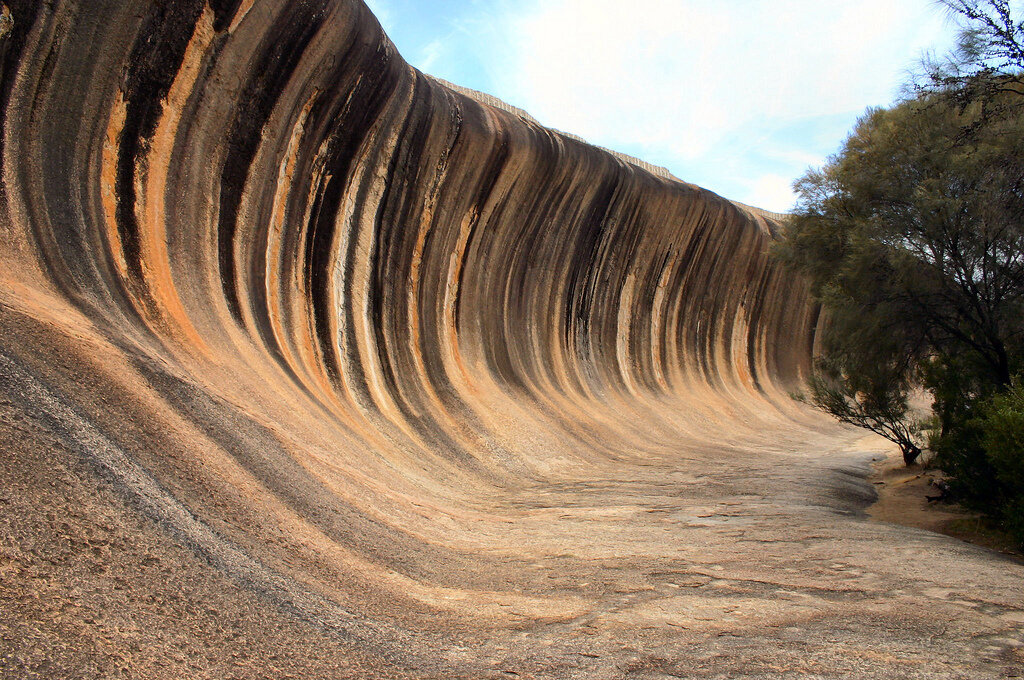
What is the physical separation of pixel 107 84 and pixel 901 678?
7.49 m

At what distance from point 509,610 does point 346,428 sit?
12.5ft

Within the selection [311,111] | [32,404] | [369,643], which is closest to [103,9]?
[311,111]

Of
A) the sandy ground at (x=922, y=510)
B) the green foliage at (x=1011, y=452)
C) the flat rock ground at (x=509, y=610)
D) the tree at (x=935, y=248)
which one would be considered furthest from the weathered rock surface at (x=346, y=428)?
the tree at (x=935, y=248)

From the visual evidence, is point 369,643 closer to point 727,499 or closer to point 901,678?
point 901,678

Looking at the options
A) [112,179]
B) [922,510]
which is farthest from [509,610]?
[922,510]

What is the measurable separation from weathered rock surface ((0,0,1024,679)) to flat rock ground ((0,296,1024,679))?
18 millimetres

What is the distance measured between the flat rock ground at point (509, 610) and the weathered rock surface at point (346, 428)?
2cm

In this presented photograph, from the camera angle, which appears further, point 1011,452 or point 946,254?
point 946,254

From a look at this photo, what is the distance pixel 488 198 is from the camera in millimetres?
12359

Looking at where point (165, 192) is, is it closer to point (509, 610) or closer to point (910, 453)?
point (509, 610)

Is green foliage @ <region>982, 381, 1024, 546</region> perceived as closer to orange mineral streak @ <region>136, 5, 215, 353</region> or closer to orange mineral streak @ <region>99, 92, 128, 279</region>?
orange mineral streak @ <region>136, 5, 215, 353</region>

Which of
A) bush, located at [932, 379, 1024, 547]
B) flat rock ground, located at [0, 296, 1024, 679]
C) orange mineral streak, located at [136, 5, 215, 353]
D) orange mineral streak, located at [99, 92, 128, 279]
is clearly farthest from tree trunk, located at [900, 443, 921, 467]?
orange mineral streak, located at [99, 92, 128, 279]

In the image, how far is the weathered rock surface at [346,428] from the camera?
306 centimetres

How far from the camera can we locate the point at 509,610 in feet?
12.9
